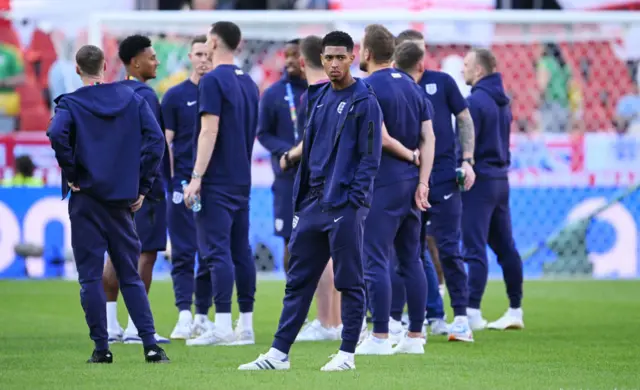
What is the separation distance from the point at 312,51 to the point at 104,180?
2268mm

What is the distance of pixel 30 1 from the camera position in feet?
70.0

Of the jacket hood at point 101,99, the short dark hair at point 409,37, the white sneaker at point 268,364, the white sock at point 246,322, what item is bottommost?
the white sock at point 246,322

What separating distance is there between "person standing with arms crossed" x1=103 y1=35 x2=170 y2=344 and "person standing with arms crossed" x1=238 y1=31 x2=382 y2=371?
6.83 feet

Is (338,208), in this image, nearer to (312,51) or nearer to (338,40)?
(338,40)

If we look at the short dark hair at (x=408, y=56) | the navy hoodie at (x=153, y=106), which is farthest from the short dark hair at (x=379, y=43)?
the navy hoodie at (x=153, y=106)

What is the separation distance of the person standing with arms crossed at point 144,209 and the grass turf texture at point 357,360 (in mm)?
343

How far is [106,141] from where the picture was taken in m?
8.34

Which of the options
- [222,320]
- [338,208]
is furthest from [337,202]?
[222,320]

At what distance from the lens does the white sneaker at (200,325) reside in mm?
10664

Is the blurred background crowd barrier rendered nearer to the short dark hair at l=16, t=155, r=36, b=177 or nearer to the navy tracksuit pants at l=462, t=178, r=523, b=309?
the short dark hair at l=16, t=155, r=36, b=177

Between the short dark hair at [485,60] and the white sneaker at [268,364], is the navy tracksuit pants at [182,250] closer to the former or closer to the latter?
the short dark hair at [485,60]

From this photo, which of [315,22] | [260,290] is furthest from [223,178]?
[315,22]

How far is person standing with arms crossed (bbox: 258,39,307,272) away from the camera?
1112 cm

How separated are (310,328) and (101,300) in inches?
107
